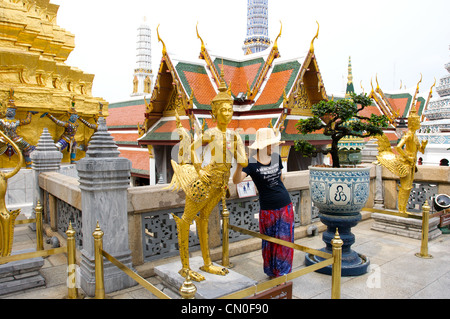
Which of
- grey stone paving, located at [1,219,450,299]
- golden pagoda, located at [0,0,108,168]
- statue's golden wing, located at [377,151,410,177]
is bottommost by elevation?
grey stone paving, located at [1,219,450,299]

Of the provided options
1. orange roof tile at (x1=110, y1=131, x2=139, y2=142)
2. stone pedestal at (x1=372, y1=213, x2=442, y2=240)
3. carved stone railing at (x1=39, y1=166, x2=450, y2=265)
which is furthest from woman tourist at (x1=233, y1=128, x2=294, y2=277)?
orange roof tile at (x1=110, y1=131, x2=139, y2=142)

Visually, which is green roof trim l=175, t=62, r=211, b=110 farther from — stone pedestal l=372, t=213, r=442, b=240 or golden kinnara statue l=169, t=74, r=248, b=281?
golden kinnara statue l=169, t=74, r=248, b=281

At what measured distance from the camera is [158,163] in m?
15.2

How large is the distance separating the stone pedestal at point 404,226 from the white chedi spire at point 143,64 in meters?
37.2

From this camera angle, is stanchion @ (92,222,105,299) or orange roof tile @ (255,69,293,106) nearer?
stanchion @ (92,222,105,299)

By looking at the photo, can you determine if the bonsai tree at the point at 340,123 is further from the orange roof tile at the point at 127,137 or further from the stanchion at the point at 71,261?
the orange roof tile at the point at 127,137

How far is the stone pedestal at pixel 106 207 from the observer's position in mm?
3889

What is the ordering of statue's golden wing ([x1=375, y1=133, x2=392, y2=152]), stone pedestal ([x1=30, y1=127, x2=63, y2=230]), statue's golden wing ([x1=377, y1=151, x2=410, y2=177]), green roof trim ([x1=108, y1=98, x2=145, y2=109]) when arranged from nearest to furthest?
statue's golden wing ([x1=377, y1=151, x2=410, y2=177])
statue's golden wing ([x1=375, y1=133, x2=392, y2=152])
stone pedestal ([x1=30, y1=127, x2=63, y2=230])
green roof trim ([x1=108, y1=98, x2=145, y2=109])

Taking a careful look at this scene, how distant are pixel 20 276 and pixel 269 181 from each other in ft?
10.4

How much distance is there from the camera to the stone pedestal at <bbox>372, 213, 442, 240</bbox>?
19.9 feet

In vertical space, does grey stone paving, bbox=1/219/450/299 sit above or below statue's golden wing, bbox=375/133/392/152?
below

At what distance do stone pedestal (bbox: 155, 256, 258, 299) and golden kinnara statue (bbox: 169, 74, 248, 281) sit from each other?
0.24ft

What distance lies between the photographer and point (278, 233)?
3.87 m

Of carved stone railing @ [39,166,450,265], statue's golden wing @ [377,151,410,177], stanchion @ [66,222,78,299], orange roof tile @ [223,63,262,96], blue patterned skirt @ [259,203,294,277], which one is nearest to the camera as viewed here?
stanchion @ [66,222,78,299]
